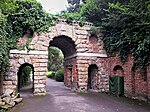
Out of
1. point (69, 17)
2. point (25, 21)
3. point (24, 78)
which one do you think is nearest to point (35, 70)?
point (25, 21)

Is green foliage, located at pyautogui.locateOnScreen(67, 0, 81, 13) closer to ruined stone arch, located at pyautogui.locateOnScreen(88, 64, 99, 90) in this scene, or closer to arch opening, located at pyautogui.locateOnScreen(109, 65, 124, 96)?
ruined stone arch, located at pyautogui.locateOnScreen(88, 64, 99, 90)

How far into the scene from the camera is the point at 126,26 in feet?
33.6

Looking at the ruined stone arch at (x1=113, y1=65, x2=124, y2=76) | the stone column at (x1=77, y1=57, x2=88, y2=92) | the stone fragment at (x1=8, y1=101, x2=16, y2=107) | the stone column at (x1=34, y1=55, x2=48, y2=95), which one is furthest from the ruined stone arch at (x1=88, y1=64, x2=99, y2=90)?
the stone fragment at (x1=8, y1=101, x2=16, y2=107)

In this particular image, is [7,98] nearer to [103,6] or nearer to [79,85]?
[79,85]

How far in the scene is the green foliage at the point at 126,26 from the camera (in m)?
8.41

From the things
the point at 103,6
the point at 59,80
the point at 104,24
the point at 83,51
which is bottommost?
the point at 59,80

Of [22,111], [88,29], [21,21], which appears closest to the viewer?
[22,111]

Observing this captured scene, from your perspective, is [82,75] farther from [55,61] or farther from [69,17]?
[55,61]

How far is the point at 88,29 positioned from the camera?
12508mm

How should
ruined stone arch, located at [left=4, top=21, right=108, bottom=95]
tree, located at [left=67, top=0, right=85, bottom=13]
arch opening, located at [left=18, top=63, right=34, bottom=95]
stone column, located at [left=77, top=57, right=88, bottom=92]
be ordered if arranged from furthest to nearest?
1. tree, located at [left=67, top=0, right=85, bottom=13]
2. arch opening, located at [left=18, top=63, right=34, bottom=95]
3. stone column, located at [left=77, top=57, right=88, bottom=92]
4. ruined stone arch, located at [left=4, top=21, right=108, bottom=95]

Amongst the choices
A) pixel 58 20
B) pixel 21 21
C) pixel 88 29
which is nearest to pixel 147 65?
pixel 88 29

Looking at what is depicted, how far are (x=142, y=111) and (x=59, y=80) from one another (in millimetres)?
16659

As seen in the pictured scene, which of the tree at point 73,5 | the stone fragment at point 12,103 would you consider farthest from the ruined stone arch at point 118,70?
the tree at point 73,5

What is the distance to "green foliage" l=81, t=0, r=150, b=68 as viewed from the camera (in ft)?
27.6
